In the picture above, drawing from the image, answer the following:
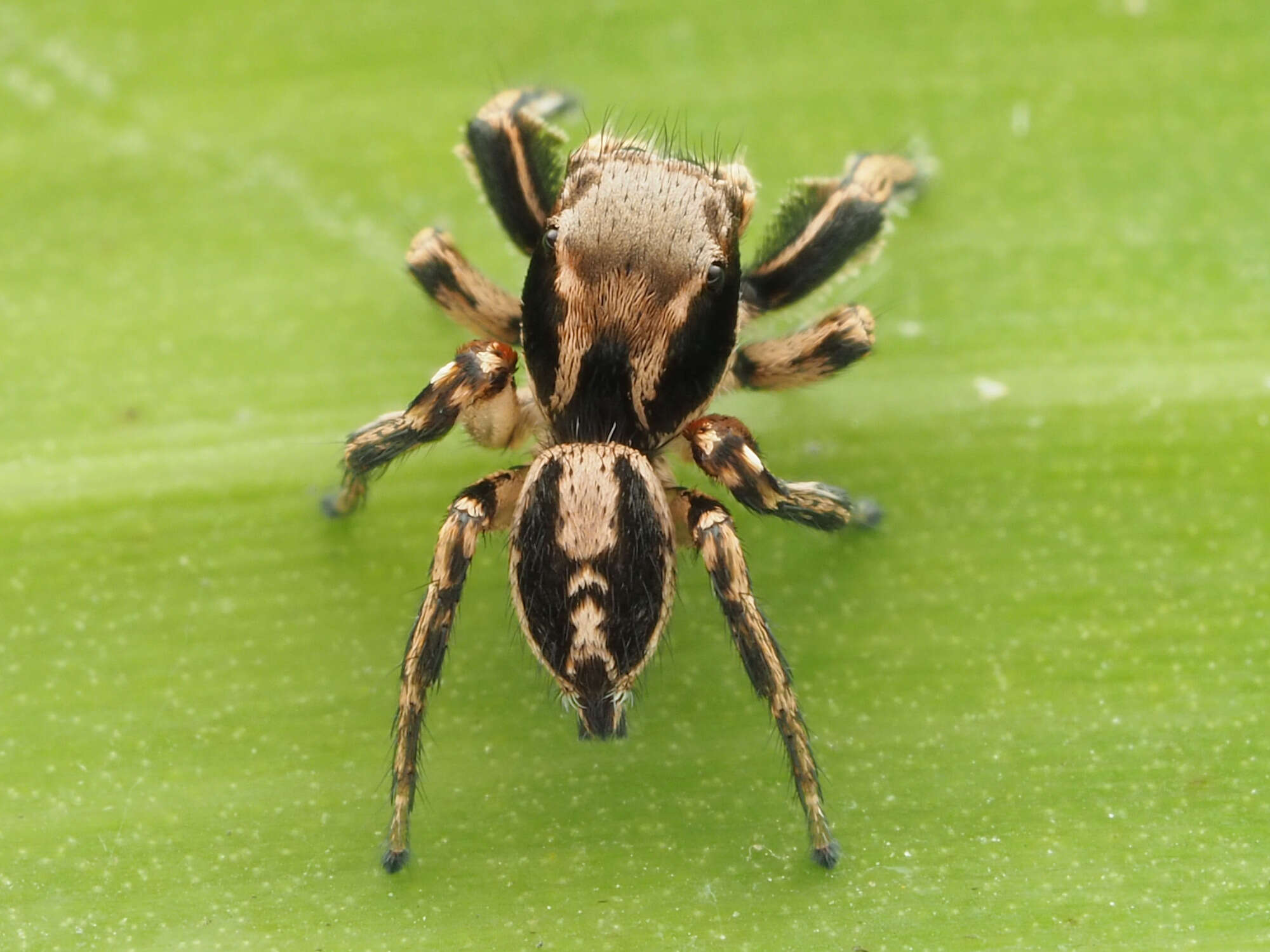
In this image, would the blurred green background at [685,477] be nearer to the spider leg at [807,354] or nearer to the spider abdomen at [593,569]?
the spider leg at [807,354]

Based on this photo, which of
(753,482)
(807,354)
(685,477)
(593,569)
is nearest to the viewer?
(593,569)

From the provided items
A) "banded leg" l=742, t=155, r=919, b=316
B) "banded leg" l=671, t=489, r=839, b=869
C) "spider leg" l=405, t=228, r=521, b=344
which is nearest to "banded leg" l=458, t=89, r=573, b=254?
"spider leg" l=405, t=228, r=521, b=344

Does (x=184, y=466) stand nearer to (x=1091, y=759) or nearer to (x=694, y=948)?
(x=694, y=948)

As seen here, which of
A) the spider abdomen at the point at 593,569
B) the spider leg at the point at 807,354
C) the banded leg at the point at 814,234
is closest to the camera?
the spider abdomen at the point at 593,569

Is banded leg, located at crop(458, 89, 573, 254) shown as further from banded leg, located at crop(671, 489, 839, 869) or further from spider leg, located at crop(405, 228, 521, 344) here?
banded leg, located at crop(671, 489, 839, 869)

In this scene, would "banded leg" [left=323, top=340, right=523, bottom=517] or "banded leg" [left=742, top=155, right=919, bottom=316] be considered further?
"banded leg" [left=742, top=155, right=919, bottom=316]

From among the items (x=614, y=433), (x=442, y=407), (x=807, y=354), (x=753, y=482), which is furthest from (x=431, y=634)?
(x=807, y=354)

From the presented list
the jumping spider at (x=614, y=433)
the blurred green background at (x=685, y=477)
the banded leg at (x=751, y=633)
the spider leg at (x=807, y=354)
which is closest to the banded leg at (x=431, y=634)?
the jumping spider at (x=614, y=433)

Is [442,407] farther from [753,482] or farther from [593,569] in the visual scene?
[753,482]
